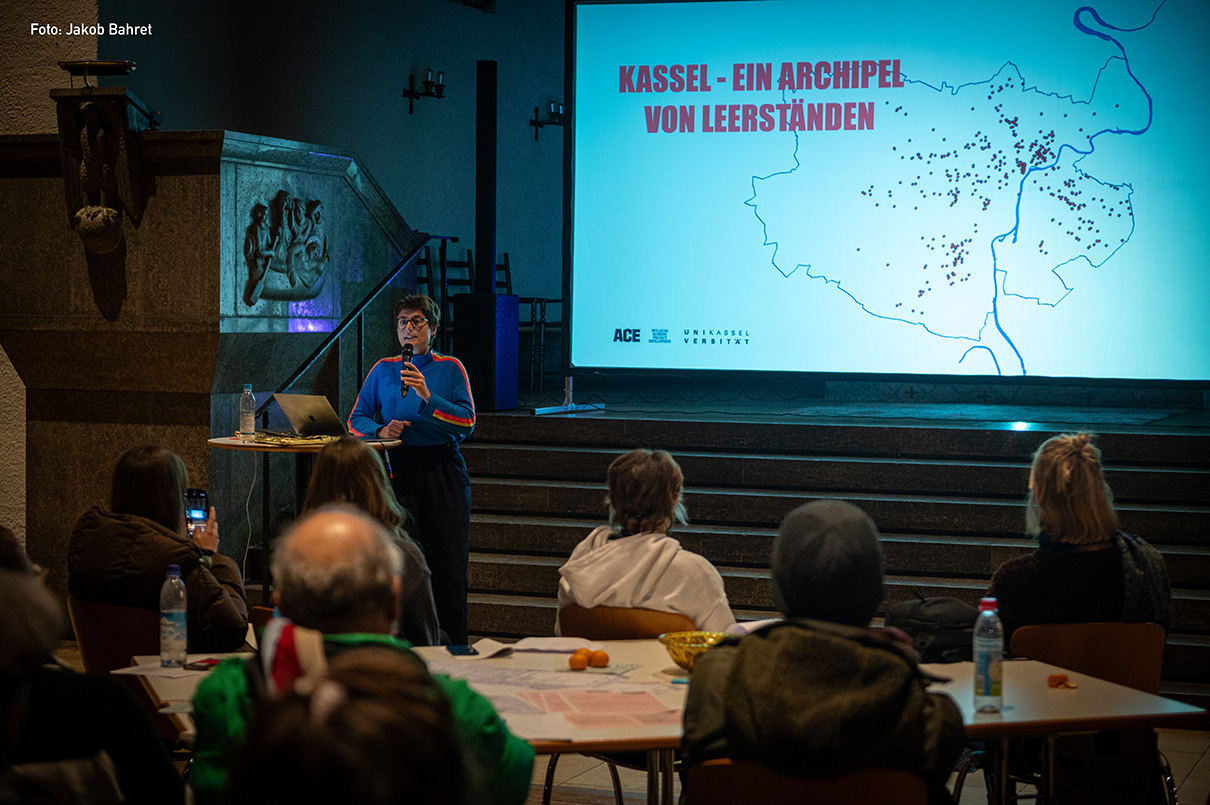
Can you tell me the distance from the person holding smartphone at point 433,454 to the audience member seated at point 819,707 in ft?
10.1

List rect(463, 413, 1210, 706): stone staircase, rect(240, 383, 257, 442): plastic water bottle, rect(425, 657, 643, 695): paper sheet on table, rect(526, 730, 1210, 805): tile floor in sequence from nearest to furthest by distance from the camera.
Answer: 1. rect(425, 657, 643, 695): paper sheet on table
2. rect(526, 730, 1210, 805): tile floor
3. rect(240, 383, 257, 442): plastic water bottle
4. rect(463, 413, 1210, 706): stone staircase

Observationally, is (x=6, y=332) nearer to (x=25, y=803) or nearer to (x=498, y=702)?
(x=498, y=702)

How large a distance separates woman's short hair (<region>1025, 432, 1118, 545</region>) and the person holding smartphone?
8.41 feet

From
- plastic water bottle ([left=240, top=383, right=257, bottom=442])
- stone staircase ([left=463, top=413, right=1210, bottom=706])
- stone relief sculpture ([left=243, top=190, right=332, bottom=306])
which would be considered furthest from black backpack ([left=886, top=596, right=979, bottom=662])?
stone relief sculpture ([left=243, top=190, right=332, bottom=306])

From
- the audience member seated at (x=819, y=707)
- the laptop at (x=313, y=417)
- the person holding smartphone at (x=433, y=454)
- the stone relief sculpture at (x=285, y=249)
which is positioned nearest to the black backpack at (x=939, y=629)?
the audience member seated at (x=819, y=707)

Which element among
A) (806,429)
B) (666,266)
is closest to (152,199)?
(666,266)

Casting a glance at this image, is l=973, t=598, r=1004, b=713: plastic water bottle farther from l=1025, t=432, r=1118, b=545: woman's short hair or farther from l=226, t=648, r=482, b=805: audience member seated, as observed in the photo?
l=226, t=648, r=482, b=805: audience member seated

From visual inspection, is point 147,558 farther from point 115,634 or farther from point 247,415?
point 247,415

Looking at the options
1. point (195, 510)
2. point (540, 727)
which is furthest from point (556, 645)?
point (195, 510)

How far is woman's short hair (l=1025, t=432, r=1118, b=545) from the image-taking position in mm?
3330

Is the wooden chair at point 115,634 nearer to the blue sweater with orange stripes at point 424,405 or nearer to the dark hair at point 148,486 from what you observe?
the dark hair at point 148,486

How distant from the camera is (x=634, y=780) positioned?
4.33 meters

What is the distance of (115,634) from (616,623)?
1.38 meters

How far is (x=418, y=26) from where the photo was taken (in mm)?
11109
